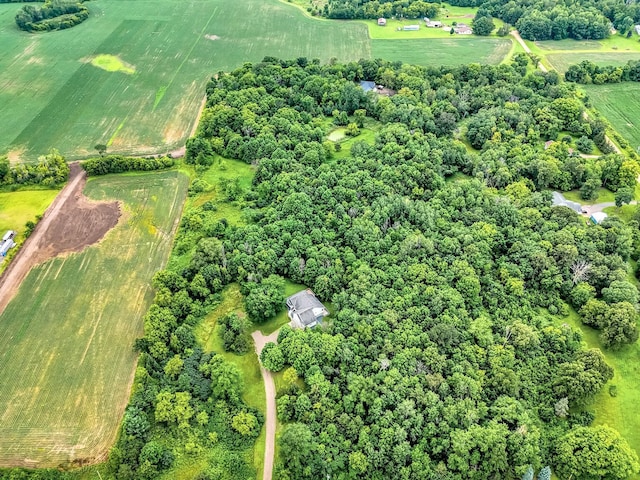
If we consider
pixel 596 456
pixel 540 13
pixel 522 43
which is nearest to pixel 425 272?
Result: pixel 596 456

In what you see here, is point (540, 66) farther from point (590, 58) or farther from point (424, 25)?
point (424, 25)

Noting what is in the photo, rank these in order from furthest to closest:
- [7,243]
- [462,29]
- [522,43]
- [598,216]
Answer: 1. [462,29]
2. [522,43]
3. [598,216]
4. [7,243]

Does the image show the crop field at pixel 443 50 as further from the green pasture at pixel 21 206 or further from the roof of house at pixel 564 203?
the green pasture at pixel 21 206

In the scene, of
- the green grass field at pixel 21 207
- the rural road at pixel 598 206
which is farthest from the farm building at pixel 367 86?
the green grass field at pixel 21 207

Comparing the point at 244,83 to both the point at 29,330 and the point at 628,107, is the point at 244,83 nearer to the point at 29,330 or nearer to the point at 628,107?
the point at 29,330

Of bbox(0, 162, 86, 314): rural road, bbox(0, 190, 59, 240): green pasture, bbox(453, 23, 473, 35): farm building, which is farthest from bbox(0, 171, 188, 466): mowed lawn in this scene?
bbox(453, 23, 473, 35): farm building

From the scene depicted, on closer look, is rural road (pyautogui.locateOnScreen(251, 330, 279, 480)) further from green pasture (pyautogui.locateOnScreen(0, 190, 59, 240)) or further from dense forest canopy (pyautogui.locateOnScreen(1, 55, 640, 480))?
green pasture (pyautogui.locateOnScreen(0, 190, 59, 240))

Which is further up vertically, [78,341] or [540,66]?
[540,66]
